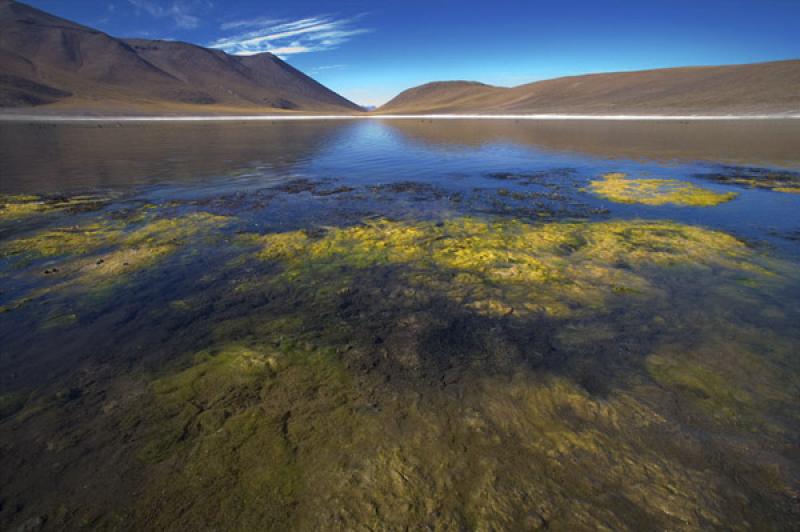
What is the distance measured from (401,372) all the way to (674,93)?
393 ft

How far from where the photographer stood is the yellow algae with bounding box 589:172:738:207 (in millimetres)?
13602

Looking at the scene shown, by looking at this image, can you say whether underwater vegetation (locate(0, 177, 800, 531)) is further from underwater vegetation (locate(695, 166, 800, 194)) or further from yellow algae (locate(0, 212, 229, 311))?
underwater vegetation (locate(695, 166, 800, 194))

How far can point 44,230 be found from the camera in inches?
418

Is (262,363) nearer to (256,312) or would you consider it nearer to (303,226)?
(256,312)

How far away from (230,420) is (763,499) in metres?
5.42

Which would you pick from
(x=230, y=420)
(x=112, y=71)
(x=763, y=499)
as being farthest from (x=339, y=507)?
(x=112, y=71)

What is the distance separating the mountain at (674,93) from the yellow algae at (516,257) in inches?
3295

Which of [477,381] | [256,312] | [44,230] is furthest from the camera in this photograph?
[44,230]

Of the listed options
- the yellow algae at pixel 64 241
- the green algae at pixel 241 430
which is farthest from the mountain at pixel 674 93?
the yellow algae at pixel 64 241

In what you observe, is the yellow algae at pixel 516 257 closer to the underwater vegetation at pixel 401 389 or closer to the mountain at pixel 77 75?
the underwater vegetation at pixel 401 389

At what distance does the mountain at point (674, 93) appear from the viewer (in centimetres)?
7156

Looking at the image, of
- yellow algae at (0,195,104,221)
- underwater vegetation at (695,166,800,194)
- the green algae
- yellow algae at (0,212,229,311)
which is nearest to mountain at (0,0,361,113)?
yellow algae at (0,195,104,221)

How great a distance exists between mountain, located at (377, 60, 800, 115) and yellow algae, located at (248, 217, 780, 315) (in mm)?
83688

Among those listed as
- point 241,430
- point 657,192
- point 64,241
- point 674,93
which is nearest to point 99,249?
point 64,241
